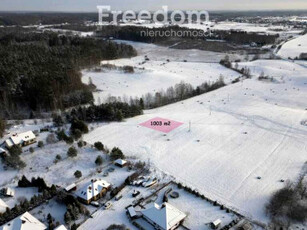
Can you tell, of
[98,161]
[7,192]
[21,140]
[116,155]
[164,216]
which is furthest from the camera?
[21,140]

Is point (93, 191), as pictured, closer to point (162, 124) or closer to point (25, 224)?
point (25, 224)

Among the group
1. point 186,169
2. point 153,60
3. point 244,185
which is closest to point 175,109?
point 186,169

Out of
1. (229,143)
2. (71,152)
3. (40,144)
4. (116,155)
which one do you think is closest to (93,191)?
(116,155)

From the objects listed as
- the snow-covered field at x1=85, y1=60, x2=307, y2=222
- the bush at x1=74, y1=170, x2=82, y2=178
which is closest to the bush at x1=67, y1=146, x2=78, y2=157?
the bush at x1=74, y1=170, x2=82, y2=178

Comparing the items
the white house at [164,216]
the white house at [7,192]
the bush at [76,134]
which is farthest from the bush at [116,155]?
the white house at [7,192]

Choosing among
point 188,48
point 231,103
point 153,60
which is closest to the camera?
point 231,103

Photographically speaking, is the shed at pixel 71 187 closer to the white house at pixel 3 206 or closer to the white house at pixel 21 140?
the white house at pixel 3 206

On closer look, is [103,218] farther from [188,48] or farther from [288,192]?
[188,48]

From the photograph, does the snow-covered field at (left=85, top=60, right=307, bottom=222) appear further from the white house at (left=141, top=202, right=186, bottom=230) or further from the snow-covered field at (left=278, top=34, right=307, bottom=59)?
the snow-covered field at (left=278, top=34, right=307, bottom=59)
